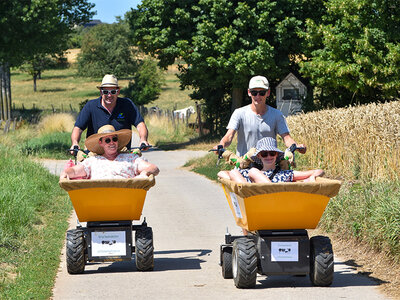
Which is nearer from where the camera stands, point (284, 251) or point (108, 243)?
point (284, 251)

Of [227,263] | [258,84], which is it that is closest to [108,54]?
[258,84]

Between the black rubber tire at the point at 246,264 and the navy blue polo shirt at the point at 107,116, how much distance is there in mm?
2524

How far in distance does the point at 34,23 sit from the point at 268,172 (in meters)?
26.8

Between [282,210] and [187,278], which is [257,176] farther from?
[187,278]

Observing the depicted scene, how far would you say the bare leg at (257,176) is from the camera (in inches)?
306

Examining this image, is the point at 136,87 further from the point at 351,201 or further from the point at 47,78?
the point at 351,201

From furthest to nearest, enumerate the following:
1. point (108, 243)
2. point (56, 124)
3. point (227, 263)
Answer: point (56, 124) → point (108, 243) → point (227, 263)

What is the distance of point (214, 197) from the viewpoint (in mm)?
15734

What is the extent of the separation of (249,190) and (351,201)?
3745mm

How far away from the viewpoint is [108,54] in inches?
3455

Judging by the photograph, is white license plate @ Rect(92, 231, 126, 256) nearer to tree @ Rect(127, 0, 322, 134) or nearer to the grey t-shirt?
the grey t-shirt

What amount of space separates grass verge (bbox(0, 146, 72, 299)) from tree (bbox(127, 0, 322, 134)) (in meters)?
15.2

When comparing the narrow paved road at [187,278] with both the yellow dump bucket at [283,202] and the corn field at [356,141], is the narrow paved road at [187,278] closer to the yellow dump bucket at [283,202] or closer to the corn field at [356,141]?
the yellow dump bucket at [283,202]

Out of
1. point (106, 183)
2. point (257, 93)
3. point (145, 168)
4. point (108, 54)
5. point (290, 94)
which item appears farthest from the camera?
point (108, 54)
